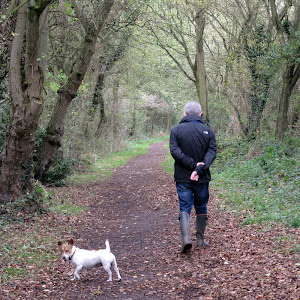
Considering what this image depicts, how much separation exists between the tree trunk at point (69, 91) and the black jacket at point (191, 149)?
21.4 feet

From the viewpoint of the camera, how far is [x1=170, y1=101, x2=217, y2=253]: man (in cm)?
617

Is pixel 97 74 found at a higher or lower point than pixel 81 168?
higher

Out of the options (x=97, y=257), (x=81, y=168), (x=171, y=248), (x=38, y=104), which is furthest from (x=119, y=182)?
(x=97, y=257)

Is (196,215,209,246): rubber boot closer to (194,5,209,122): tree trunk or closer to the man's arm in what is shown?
the man's arm

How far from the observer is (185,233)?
6113mm

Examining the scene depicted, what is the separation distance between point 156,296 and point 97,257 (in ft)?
3.06

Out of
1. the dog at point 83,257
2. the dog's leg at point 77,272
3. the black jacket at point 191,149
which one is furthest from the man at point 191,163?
the dog's leg at point 77,272

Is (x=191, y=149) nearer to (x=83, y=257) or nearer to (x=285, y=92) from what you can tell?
(x=83, y=257)

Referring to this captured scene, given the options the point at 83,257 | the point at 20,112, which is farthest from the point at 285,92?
the point at 83,257

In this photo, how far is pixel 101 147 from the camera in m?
26.2

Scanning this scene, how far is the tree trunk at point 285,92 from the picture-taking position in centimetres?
1518

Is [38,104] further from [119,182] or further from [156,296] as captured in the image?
[119,182]

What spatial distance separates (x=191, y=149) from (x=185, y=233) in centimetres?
135

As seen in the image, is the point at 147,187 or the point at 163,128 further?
the point at 163,128
